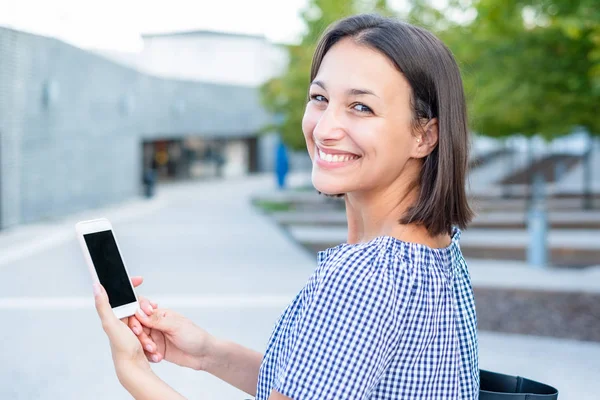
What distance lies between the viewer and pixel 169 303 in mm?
8352

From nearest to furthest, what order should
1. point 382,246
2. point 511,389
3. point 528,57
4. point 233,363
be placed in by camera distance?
1. point 382,246
2. point 511,389
3. point 233,363
4. point 528,57

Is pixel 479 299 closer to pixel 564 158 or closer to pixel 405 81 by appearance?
pixel 405 81

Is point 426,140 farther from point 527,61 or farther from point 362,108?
point 527,61

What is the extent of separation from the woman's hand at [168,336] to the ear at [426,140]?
863mm

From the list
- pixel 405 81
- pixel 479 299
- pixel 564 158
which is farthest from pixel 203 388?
pixel 564 158

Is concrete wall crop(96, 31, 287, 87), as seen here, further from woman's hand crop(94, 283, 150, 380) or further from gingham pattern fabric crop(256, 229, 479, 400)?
gingham pattern fabric crop(256, 229, 479, 400)

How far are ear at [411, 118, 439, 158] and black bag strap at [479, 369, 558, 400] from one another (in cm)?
63

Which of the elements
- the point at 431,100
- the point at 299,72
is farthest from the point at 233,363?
the point at 299,72

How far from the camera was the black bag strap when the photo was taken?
6.05 ft

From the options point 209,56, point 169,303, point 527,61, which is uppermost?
point 209,56

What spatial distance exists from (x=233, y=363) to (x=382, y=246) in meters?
0.88

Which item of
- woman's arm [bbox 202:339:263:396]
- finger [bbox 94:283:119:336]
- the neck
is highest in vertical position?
the neck

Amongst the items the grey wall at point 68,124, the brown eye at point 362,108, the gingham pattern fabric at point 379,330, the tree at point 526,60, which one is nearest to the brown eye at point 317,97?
the brown eye at point 362,108

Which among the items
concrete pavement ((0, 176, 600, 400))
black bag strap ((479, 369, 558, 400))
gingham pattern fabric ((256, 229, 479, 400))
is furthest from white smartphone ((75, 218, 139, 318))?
concrete pavement ((0, 176, 600, 400))
